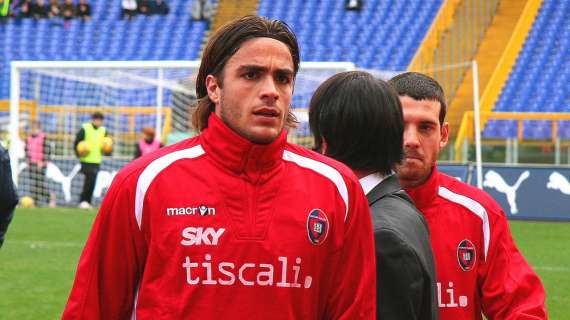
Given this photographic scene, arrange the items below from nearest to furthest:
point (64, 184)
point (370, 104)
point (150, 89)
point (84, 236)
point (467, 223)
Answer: point (370, 104) → point (467, 223) → point (84, 236) → point (64, 184) → point (150, 89)

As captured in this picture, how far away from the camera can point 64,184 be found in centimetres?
2047

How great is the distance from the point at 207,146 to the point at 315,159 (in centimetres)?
27

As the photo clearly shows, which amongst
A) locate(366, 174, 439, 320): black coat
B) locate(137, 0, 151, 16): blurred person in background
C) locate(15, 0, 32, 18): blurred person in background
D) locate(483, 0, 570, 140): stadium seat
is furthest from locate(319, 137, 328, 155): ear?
locate(15, 0, 32, 18): blurred person in background

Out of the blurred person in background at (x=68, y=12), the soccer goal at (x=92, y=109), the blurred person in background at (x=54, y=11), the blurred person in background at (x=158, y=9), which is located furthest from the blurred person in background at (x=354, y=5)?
the blurred person in background at (x=54, y=11)

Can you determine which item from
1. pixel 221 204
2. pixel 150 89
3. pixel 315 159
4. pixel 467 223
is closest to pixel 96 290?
pixel 221 204

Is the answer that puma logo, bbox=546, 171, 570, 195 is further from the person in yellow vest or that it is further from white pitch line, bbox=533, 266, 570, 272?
the person in yellow vest

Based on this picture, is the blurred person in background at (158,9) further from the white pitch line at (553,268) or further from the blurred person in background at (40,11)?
the white pitch line at (553,268)

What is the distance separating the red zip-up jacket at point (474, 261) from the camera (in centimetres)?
318

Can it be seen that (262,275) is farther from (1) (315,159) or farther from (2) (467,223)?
(2) (467,223)

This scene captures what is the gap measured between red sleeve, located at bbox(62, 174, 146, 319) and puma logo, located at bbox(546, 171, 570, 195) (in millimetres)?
14981

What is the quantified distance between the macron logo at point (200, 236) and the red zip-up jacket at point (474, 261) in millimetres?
890

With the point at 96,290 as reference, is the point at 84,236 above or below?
below

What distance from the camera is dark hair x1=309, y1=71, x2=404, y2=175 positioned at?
269 centimetres

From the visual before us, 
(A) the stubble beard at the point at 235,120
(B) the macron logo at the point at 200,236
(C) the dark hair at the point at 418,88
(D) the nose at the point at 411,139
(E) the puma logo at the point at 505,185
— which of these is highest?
(C) the dark hair at the point at 418,88
